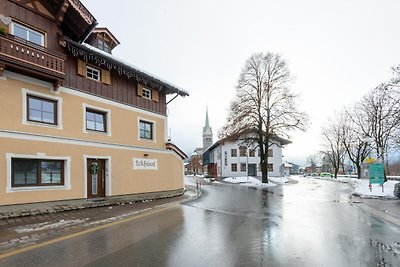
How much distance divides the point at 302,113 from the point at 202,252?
95.4 feet

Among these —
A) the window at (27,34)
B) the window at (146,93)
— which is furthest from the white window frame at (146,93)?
the window at (27,34)

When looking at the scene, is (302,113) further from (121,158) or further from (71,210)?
(71,210)

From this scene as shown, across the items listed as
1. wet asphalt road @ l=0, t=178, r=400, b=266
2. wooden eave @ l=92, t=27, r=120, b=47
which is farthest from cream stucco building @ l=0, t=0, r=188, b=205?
wet asphalt road @ l=0, t=178, r=400, b=266

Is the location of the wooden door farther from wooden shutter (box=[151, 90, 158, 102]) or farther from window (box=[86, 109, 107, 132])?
wooden shutter (box=[151, 90, 158, 102])

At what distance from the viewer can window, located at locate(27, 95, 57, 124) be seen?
41.0 feet

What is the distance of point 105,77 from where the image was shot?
16172 mm

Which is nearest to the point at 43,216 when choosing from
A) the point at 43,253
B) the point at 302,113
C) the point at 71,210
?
the point at 71,210

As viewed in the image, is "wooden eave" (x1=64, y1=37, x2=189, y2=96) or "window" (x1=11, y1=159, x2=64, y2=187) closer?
"window" (x1=11, y1=159, x2=64, y2=187)

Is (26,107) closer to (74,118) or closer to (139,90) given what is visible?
(74,118)

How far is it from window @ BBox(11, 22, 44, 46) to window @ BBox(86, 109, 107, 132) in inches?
156

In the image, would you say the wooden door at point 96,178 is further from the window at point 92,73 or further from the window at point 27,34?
the window at point 27,34

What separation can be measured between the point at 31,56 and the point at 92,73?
3965 millimetres

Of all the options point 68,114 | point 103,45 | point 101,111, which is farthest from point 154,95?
point 68,114

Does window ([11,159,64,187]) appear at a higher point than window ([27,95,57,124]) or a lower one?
lower
